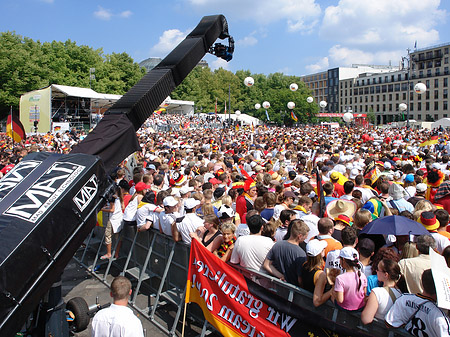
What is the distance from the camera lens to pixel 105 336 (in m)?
3.52

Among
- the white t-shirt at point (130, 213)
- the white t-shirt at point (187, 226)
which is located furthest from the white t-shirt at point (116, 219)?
the white t-shirt at point (187, 226)

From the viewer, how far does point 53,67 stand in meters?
51.2

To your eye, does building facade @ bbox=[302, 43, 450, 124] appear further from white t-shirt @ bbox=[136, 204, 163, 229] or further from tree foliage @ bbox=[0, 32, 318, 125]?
white t-shirt @ bbox=[136, 204, 163, 229]

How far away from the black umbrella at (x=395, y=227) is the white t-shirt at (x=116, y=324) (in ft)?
9.26

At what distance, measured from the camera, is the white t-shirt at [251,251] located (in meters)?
4.61

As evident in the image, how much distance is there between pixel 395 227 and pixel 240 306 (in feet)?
6.70

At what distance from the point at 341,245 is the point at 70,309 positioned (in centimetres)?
342

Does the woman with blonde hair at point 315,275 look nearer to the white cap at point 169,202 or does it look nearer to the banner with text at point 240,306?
the banner with text at point 240,306

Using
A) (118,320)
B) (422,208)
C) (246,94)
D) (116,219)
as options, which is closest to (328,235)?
(422,208)

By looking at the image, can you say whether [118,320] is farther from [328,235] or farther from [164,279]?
[328,235]

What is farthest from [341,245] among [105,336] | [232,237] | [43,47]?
[43,47]

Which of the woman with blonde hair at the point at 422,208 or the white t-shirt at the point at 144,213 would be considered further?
the white t-shirt at the point at 144,213

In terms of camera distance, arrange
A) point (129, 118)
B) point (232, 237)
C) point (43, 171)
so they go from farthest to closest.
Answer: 1. point (129, 118)
2. point (232, 237)
3. point (43, 171)

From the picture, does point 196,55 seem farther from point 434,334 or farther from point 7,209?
point 434,334
